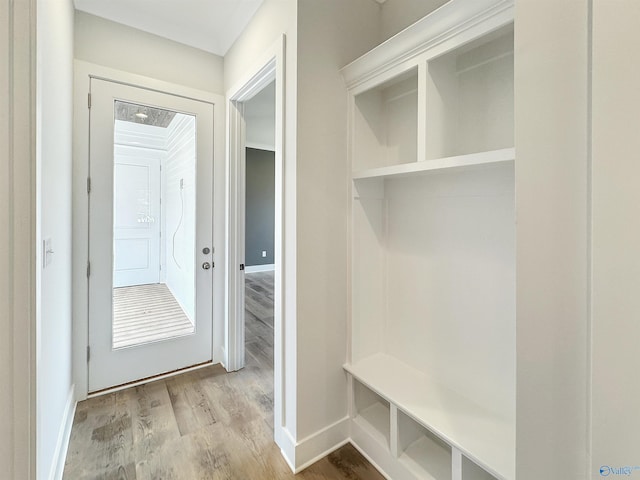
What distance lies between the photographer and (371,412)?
1.74m

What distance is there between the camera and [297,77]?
4.85 ft

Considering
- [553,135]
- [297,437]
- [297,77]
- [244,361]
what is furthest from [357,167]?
[244,361]

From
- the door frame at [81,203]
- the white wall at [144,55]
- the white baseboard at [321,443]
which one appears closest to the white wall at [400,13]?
the white wall at [144,55]

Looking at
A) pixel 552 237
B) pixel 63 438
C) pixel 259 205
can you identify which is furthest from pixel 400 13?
pixel 259 205

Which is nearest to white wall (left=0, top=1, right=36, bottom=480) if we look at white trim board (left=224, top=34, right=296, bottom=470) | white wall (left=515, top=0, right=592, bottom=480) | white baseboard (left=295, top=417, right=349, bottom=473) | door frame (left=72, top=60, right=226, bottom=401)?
white trim board (left=224, top=34, right=296, bottom=470)

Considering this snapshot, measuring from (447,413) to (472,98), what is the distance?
1468 mm

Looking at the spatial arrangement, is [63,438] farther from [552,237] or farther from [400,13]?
[400,13]

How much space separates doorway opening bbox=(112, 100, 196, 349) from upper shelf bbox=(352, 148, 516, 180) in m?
1.68

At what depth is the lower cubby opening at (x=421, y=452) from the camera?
134cm

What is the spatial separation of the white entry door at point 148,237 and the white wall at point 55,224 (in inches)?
8.1

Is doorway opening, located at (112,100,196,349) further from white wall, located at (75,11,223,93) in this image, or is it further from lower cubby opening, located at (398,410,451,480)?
lower cubby opening, located at (398,410,451,480)

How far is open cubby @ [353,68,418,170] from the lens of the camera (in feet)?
5.36

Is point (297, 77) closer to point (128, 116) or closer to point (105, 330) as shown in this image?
point (128, 116)

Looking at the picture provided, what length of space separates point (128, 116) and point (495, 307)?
274 cm
